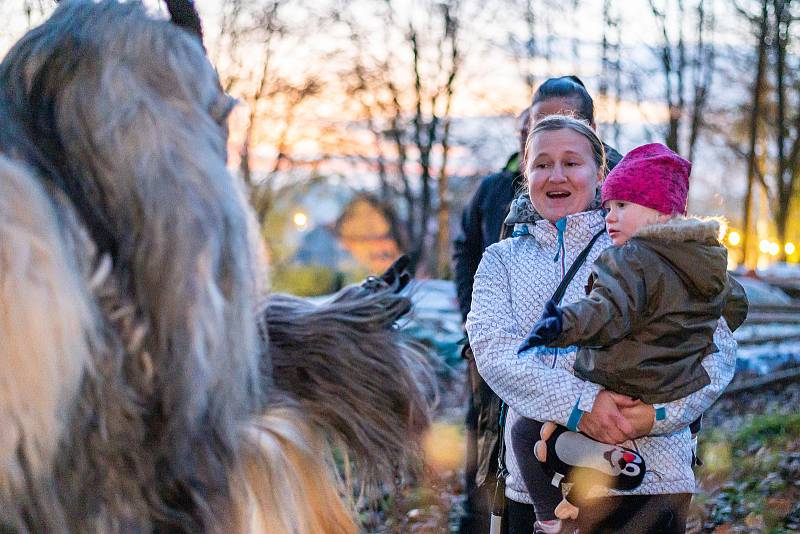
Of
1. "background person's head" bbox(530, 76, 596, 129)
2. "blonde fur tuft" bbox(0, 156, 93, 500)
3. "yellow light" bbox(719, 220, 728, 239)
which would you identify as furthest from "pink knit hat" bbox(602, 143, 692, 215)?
"blonde fur tuft" bbox(0, 156, 93, 500)

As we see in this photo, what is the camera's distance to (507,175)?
4.80 metres

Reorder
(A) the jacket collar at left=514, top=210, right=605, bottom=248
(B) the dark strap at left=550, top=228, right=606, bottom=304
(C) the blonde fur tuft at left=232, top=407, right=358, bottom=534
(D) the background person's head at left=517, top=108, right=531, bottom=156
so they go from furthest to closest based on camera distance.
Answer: (D) the background person's head at left=517, top=108, right=531, bottom=156, (A) the jacket collar at left=514, top=210, right=605, bottom=248, (B) the dark strap at left=550, top=228, right=606, bottom=304, (C) the blonde fur tuft at left=232, top=407, right=358, bottom=534

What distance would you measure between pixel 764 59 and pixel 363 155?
10252mm

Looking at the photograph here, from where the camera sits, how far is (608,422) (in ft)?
8.93

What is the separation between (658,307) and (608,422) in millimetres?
354

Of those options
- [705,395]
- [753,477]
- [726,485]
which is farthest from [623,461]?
[753,477]

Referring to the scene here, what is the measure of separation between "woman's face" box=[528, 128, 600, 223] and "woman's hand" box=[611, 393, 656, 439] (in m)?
0.67

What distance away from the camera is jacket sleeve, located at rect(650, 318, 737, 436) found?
2.77m

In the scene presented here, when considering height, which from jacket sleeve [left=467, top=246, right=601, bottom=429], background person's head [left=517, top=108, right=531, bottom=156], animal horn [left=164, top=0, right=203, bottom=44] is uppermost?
animal horn [left=164, top=0, right=203, bottom=44]

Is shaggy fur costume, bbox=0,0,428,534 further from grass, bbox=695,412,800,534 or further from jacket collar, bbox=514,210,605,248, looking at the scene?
grass, bbox=695,412,800,534

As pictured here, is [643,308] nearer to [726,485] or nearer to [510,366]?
[510,366]

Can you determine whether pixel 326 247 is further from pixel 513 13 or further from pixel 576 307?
pixel 576 307

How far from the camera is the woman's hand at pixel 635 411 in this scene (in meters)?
2.73

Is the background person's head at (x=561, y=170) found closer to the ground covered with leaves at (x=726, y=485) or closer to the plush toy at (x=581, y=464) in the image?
the plush toy at (x=581, y=464)
